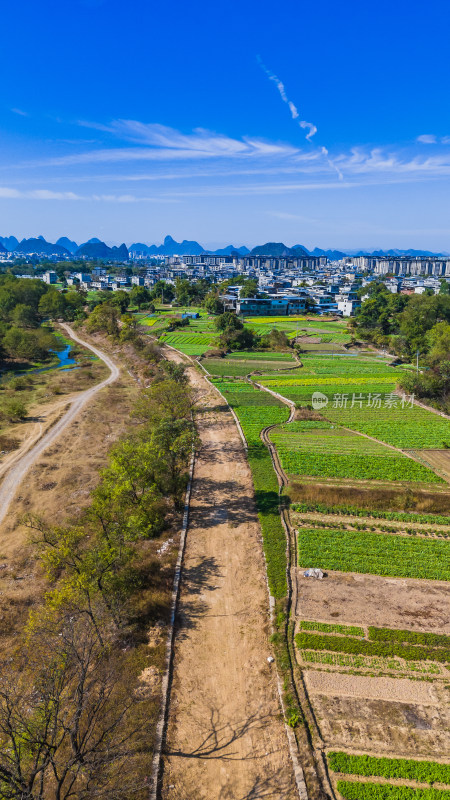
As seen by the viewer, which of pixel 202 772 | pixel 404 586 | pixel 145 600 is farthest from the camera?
pixel 404 586

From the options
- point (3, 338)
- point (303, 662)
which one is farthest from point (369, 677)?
point (3, 338)

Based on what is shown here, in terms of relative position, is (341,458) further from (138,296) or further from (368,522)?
(138,296)

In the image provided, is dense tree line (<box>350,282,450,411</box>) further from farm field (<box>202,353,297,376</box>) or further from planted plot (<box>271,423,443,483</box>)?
farm field (<box>202,353,297,376</box>)

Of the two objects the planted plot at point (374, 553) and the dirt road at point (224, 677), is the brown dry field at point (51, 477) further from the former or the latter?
the planted plot at point (374, 553)

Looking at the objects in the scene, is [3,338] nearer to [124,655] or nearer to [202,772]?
[124,655]

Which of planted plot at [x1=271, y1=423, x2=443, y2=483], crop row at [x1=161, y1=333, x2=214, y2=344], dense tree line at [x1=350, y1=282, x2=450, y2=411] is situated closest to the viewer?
planted plot at [x1=271, y1=423, x2=443, y2=483]

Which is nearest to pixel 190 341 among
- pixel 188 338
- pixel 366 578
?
pixel 188 338

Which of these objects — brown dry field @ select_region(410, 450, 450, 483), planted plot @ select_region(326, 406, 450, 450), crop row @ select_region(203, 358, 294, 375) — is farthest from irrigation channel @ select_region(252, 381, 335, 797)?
crop row @ select_region(203, 358, 294, 375)
